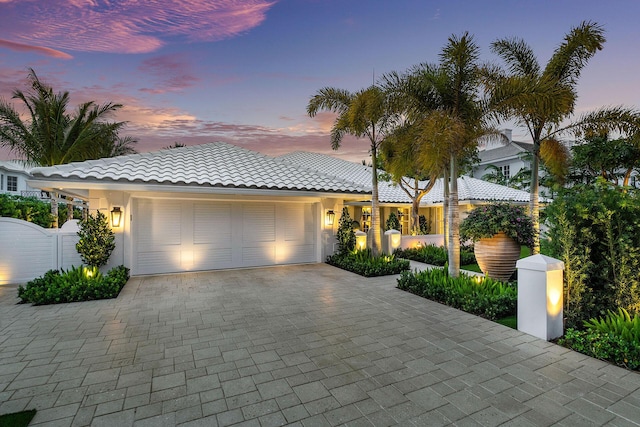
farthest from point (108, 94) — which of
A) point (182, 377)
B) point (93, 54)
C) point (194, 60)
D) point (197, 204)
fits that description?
point (182, 377)

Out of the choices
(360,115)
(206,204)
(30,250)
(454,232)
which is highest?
(360,115)

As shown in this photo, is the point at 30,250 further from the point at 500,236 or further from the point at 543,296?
the point at 500,236

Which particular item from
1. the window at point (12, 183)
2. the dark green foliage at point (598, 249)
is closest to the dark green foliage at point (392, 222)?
the dark green foliage at point (598, 249)

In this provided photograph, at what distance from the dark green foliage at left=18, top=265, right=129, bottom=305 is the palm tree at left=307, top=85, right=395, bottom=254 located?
7733 millimetres

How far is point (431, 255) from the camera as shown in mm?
12156

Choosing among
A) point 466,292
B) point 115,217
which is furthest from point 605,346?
point 115,217

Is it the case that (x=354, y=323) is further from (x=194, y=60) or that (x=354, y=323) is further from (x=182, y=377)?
(x=194, y=60)

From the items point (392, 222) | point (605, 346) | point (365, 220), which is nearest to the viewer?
point (605, 346)

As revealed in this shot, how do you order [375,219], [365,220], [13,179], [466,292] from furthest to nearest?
[13,179] → [365,220] → [375,219] → [466,292]

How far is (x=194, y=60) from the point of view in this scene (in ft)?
35.6

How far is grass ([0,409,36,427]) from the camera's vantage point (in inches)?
107

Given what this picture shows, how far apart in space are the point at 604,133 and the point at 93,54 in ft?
51.9

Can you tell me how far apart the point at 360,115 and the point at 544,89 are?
4.78 meters

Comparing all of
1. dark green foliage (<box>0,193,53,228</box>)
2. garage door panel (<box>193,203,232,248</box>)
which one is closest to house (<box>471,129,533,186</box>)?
garage door panel (<box>193,203,232,248</box>)
